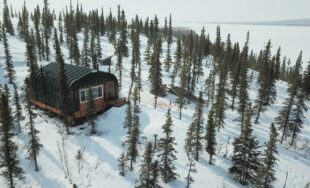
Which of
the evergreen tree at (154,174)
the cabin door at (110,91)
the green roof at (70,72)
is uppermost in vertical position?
the green roof at (70,72)

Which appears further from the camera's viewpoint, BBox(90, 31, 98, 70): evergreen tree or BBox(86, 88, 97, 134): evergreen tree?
BBox(90, 31, 98, 70): evergreen tree

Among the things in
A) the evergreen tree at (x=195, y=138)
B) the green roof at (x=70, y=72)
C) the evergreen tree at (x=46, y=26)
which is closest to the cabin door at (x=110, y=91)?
the green roof at (x=70, y=72)

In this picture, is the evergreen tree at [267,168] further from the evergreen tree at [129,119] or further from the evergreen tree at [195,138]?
the evergreen tree at [129,119]

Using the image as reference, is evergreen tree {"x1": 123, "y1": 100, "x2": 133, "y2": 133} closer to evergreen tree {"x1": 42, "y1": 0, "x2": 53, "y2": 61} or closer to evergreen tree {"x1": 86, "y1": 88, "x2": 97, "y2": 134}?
evergreen tree {"x1": 86, "y1": 88, "x2": 97, "y2": 134}

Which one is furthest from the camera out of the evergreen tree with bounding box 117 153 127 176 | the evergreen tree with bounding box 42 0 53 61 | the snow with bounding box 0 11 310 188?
the evergreen tree with bounding box 42 0 53 61

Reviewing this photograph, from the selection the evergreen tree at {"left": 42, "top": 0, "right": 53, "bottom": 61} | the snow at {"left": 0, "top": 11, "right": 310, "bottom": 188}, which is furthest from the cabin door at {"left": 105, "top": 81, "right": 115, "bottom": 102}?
the evergreen tree at {"left": 42, "top": 0, "right": 53, "bottom": 61}

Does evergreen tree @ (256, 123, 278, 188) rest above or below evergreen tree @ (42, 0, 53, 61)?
below

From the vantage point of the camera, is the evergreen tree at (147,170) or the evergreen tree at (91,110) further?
the evergreen tree at (91,110)

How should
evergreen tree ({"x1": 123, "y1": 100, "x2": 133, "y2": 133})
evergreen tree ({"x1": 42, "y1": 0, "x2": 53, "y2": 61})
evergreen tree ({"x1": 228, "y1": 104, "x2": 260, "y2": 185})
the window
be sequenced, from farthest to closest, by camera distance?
evergreen tree ({"x1": 42, "y1": 0, "x2": 53, "y2": 61}) < the window < evergreen tree ({"x1": 123, "y1": 100, "x2": 133, "y2": 133}) < evergreen tree ({"x1": 228, "y1": 104, "x2": 260, "y2": 185})

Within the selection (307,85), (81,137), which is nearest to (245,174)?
(81,137)
